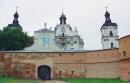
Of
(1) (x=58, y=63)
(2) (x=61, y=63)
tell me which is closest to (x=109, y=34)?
(2) (x=61, y=63)

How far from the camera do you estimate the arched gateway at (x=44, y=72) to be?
101ft

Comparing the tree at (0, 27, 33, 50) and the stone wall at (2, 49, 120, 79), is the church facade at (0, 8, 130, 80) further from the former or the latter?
the tree at (0, 27, 33, 50)

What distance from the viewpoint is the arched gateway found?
101 feet

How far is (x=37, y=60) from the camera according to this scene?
1193 inches

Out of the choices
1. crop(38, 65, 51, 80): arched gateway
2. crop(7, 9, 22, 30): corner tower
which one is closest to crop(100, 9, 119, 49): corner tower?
crop(7, 9, 22, 30): corner tower

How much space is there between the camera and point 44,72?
32.7m

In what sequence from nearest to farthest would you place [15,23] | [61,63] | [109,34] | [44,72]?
[61,63], [44,72], [15,23], [109,34]

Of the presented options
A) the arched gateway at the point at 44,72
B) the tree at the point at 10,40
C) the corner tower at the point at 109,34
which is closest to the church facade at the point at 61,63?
the arched gateway at the point at 44,72

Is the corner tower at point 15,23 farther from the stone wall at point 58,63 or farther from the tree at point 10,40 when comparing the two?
the stone wall at point 58,63

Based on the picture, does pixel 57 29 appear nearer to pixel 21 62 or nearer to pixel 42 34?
pixel 42 34

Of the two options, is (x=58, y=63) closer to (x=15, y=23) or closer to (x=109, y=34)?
(x=15, y=23)

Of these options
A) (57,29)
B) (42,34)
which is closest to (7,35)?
(42,34)

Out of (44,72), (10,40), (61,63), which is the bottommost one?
(44,72)

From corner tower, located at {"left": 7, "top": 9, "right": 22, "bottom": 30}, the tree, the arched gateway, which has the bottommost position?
the arched gateway
